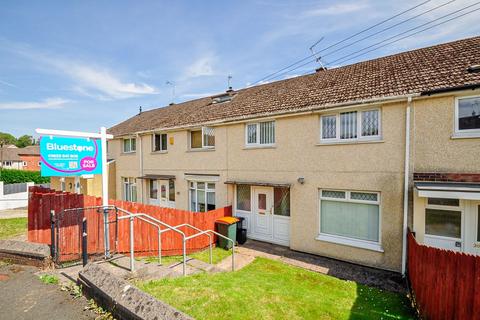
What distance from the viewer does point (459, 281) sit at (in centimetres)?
438

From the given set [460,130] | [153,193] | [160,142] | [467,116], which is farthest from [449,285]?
[153,193]

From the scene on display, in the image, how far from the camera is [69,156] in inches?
272

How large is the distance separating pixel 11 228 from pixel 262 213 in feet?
42.2

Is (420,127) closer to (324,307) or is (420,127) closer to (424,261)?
(424,261)

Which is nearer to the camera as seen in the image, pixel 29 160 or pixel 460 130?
pixel 460 130

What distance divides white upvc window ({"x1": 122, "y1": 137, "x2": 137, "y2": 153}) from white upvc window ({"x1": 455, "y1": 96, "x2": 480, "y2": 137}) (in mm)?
17070

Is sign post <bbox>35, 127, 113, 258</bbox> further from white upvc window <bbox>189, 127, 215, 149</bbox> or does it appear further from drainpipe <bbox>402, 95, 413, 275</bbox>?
drainpipe <bbox>402, 95, 413, 275</bbox>

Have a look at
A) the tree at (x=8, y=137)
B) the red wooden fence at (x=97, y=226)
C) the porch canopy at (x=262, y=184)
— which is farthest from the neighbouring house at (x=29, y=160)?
the porch canopy at (x=262, y=184)

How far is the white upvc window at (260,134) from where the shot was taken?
1086 centimetres

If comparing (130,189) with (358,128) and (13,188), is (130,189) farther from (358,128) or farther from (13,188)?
(358,128)

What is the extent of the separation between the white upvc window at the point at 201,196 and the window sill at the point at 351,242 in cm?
578

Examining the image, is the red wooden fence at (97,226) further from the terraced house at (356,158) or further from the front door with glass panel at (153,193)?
the front door with glass panel at (153,193)

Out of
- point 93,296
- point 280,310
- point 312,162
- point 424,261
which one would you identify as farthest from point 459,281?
point 93,296

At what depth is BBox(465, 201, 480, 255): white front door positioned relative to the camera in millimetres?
6750
